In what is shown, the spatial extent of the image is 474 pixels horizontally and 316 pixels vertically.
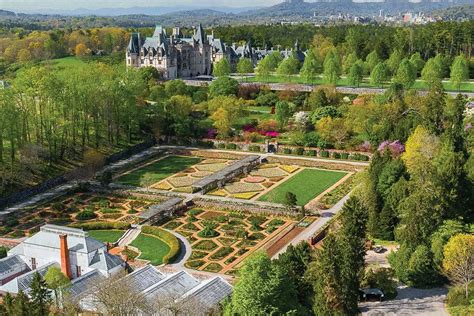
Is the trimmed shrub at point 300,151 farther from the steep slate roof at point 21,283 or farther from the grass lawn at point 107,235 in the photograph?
the steep slate roof at point 21,283

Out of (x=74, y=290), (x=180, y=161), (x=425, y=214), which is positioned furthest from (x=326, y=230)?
(x=180, y=161)

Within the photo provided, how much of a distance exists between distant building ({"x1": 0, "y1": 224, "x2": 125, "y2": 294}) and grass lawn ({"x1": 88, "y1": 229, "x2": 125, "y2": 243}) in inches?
247

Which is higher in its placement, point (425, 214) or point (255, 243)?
point (425, 214)

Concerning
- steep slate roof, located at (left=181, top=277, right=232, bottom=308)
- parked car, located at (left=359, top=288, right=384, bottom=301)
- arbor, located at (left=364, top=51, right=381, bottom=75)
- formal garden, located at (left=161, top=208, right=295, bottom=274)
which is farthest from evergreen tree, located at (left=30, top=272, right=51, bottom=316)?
arbor, located at (left=364, top=51, right=381, bottom=75)

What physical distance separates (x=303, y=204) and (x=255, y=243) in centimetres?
866

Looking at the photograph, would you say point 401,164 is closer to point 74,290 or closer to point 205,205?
point 205,205

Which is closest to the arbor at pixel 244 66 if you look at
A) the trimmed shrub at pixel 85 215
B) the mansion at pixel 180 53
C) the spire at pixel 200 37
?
the mansion at pixel 180 53

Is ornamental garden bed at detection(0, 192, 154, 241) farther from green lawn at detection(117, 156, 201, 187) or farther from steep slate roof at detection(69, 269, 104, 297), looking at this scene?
steep slate roof at detection(69, 269, 104, 297)

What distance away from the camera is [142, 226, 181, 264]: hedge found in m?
38.8

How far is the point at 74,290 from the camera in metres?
32.2

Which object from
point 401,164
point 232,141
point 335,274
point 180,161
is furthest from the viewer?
point 232,141

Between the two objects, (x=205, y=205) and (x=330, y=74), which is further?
(x=330, y=74)

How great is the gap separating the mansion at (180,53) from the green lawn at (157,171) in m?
39.8

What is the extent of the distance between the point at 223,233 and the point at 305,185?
13.2 meters
